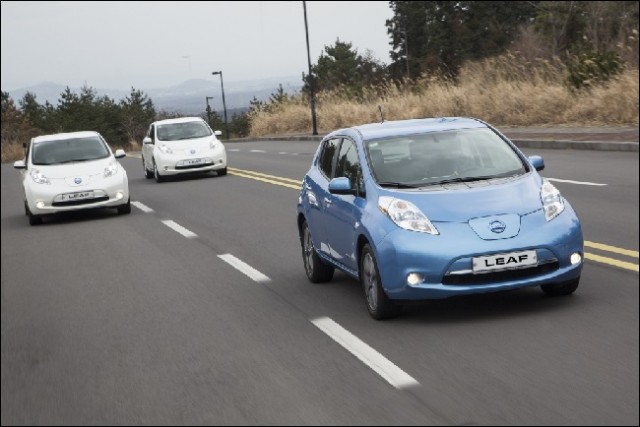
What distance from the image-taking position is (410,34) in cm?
11300

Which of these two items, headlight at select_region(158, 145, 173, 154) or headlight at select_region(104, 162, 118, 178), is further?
headlight at select_region(158, 145, 173, 154)

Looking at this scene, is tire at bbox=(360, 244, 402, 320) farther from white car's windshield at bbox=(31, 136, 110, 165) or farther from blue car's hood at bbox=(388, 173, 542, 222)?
white car's windshield at bbox=(31, 136, 110, 165)

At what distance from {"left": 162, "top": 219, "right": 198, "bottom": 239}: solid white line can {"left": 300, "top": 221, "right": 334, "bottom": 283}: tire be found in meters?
4.56

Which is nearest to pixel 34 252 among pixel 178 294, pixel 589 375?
pixel 178 294

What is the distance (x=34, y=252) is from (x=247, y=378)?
871cm

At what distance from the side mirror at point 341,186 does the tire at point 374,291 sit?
533 mm

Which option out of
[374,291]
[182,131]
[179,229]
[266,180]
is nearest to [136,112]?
[182,131]

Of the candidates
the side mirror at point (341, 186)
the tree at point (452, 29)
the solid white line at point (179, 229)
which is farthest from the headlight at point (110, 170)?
the tree at point (452, 29)

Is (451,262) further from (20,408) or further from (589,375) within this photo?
(20,408)

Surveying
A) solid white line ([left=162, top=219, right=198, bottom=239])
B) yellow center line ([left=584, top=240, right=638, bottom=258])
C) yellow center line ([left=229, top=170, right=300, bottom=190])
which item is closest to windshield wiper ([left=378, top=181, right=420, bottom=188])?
yellow center line ([left=584, top=240, right=638, bottom=258])

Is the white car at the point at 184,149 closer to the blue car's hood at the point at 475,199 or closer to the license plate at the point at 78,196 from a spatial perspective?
the license plate at the point at 78,196

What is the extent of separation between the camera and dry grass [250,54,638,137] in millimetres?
30031

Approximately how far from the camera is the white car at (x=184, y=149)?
88.8 ft

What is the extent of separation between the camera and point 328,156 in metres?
10.2
